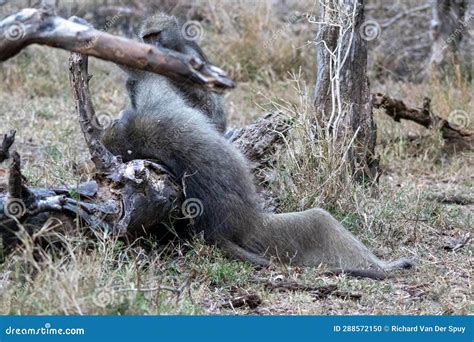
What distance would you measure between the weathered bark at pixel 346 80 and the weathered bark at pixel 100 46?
291 cm

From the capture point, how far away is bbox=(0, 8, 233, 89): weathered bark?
2758 millimetres

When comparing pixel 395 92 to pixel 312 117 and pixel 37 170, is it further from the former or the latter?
pixel 37 170

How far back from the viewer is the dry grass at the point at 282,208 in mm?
3625

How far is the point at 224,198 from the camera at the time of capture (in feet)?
15.2

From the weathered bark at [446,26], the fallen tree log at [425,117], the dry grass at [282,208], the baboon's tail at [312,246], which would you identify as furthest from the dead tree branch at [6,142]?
the weathered bark at [446,26]

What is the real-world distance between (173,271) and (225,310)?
1.81ft

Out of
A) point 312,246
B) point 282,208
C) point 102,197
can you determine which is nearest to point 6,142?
point 102,197

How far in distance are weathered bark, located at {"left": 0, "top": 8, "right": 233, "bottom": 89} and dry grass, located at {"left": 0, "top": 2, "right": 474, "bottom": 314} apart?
84cm

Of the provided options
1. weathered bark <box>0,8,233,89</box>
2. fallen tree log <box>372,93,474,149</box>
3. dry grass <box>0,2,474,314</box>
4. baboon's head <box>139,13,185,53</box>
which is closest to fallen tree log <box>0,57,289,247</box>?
dry grass <box>0,2,474,314</box>

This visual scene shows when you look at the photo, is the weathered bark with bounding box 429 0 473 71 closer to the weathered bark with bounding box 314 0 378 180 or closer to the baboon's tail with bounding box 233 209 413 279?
the weathered bark with bounding box 314 0 378 180

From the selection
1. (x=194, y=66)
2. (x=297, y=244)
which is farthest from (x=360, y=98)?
(x=194, y=66)

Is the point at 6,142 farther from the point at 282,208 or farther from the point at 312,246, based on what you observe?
the point at 282,208

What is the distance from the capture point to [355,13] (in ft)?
18.7

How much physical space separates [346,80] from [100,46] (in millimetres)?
3155
